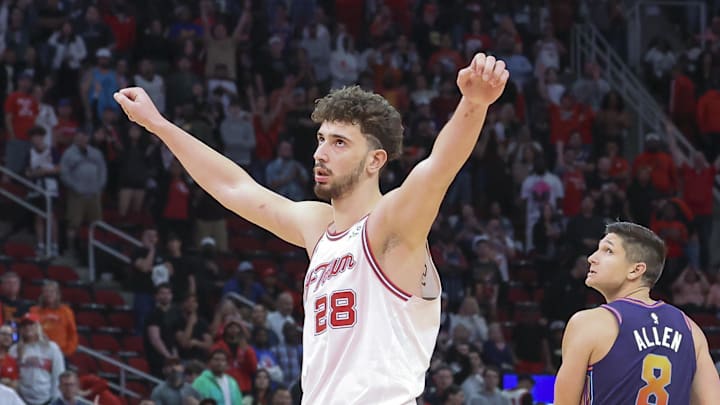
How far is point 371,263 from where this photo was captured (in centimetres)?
484

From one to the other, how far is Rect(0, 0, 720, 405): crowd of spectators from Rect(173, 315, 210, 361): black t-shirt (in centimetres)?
2

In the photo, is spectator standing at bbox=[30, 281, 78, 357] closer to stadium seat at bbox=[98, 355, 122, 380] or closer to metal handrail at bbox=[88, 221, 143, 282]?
stadium seat at bbox=[98, 355, 122, 380]

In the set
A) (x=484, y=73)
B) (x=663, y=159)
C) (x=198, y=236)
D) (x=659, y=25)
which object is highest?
(x=659, y=25)

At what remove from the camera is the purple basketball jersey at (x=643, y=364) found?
648 cm

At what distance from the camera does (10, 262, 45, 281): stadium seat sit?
16.3 meters

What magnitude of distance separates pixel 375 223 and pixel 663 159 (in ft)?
52.0

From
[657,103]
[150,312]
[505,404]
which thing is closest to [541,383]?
[505,404]

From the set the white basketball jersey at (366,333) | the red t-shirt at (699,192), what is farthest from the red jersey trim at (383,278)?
the red t-shirt at (699,192)

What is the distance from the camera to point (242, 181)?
5.70 m

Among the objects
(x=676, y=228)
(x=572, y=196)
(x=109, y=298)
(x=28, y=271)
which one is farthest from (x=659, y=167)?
(x=28, y=271)

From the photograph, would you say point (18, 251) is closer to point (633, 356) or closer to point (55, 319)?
point (55, 319)

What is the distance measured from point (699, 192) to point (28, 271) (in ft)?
32.3

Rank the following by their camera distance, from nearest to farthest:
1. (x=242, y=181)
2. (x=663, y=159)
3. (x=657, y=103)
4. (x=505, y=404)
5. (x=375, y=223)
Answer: (x=375, y=223), (x=242, y=181), (x=505, y=404), (x=663, y=159), (x=657, y=103)

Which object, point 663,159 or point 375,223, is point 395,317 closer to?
point 375,223
